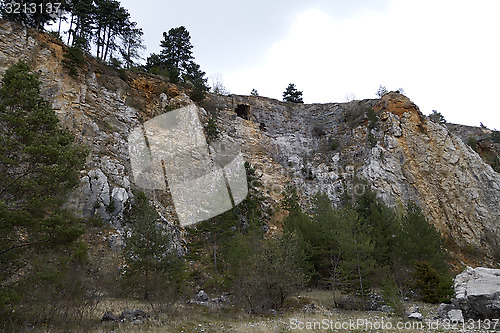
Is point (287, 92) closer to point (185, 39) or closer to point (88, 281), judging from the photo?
point (185, 39)

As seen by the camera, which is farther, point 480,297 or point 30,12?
point 30,12

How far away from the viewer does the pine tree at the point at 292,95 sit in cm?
5000

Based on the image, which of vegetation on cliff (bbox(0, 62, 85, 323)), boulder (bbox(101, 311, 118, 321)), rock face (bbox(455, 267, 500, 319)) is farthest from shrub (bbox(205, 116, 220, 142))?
rock face (bbox(455, 267, 500, 319))

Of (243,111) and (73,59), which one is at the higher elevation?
(243,111)

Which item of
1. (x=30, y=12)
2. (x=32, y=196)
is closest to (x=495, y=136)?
(x=32, y=196)

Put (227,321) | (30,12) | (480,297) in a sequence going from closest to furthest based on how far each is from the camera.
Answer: (480,297) < (227,321) < (30,12)

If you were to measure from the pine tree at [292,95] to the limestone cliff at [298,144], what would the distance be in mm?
5090

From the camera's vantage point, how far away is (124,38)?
3506cm

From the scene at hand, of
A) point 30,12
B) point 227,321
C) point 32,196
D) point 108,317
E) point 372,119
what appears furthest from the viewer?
point 372,119

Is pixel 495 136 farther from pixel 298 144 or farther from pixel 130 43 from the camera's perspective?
pixel 130 43

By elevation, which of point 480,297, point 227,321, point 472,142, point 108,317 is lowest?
point 227,321

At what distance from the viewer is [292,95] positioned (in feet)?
165

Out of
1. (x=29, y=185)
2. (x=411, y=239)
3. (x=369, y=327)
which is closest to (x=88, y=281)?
(x=29, y=185)

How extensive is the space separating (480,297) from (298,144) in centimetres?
3002
